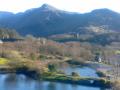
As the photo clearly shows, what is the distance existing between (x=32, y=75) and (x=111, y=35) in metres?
48.3

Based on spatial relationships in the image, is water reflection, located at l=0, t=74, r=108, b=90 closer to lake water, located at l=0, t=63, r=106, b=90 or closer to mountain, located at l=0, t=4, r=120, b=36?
lake water, located at l=0, t=63, r=106, b=90

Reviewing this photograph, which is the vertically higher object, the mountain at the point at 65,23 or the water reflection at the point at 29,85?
the mountain at the point at 65,23

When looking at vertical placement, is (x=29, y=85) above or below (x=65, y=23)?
below

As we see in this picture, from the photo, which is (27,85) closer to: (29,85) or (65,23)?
(29,85)

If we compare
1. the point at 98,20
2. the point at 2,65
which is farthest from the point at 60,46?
the point at 98,20

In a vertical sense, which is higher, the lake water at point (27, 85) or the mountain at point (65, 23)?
the mountain at point (65, 23)

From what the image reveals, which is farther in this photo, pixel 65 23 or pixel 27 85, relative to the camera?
pixel 65 23

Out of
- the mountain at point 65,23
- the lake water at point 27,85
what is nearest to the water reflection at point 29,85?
the lake water at point 27,85

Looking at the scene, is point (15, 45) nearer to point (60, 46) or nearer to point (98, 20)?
point (60, 46)

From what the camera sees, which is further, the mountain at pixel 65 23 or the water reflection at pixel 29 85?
the mountain at pixel 65 23

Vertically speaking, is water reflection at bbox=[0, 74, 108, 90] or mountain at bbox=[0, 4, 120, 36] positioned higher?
mountain at bbox=[0, 4, 120, 36]

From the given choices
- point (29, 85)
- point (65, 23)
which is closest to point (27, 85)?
point (29, 85)

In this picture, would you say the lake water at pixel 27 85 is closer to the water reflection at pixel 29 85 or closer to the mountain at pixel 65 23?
the water reflection at pixel 29 85

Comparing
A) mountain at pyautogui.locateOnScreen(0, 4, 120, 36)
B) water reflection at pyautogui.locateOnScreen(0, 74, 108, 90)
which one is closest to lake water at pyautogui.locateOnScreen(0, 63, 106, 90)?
water reflection at pyautogui.locateOnScreen(0, 74, 108, 90)
